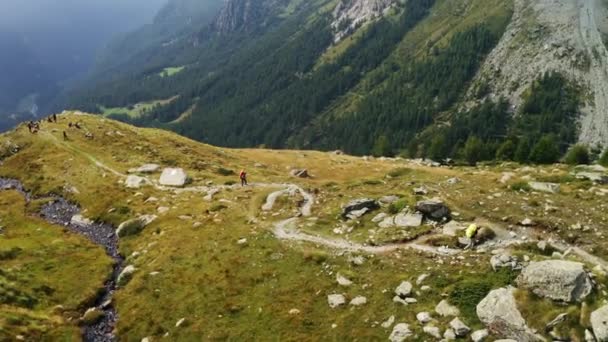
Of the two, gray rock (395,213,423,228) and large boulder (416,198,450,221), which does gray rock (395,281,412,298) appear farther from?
large boulder (416,198,450,221)

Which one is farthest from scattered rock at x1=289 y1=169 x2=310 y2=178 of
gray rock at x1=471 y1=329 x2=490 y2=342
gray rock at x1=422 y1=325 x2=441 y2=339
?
gray rock at x1=471 y1=329 x2=490 y2=342

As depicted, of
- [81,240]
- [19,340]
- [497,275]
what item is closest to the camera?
[497,275]

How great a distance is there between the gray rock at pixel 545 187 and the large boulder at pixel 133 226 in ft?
148

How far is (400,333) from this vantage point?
108ft

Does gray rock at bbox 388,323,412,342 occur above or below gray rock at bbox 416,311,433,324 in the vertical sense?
below

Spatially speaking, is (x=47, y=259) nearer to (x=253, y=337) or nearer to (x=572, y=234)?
(x=253, y=337)

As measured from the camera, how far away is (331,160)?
114062 millimetres

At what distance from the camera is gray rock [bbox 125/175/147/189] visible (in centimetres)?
7744

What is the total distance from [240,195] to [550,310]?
45.4 m

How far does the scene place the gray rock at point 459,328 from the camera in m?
31.2

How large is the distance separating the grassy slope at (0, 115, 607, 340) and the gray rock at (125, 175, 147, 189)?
1482 millimetres

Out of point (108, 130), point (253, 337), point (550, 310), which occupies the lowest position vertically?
point (253, 337)

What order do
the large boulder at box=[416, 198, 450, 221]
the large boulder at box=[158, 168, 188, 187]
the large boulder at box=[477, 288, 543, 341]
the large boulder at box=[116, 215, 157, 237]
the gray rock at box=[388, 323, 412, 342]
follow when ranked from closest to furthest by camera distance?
the large boulder at box=[477, 288, 543, 341] → the gray rock at box=[388, 323, 412, 342] → the large boulder at box=[416, 198, 450, 221] → the large boulder at box=[116, 215, 157, 237] → the large boulder at box=[158, 168, 188, 187]

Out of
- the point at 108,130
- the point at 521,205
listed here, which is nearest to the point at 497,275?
the point at 521,205
